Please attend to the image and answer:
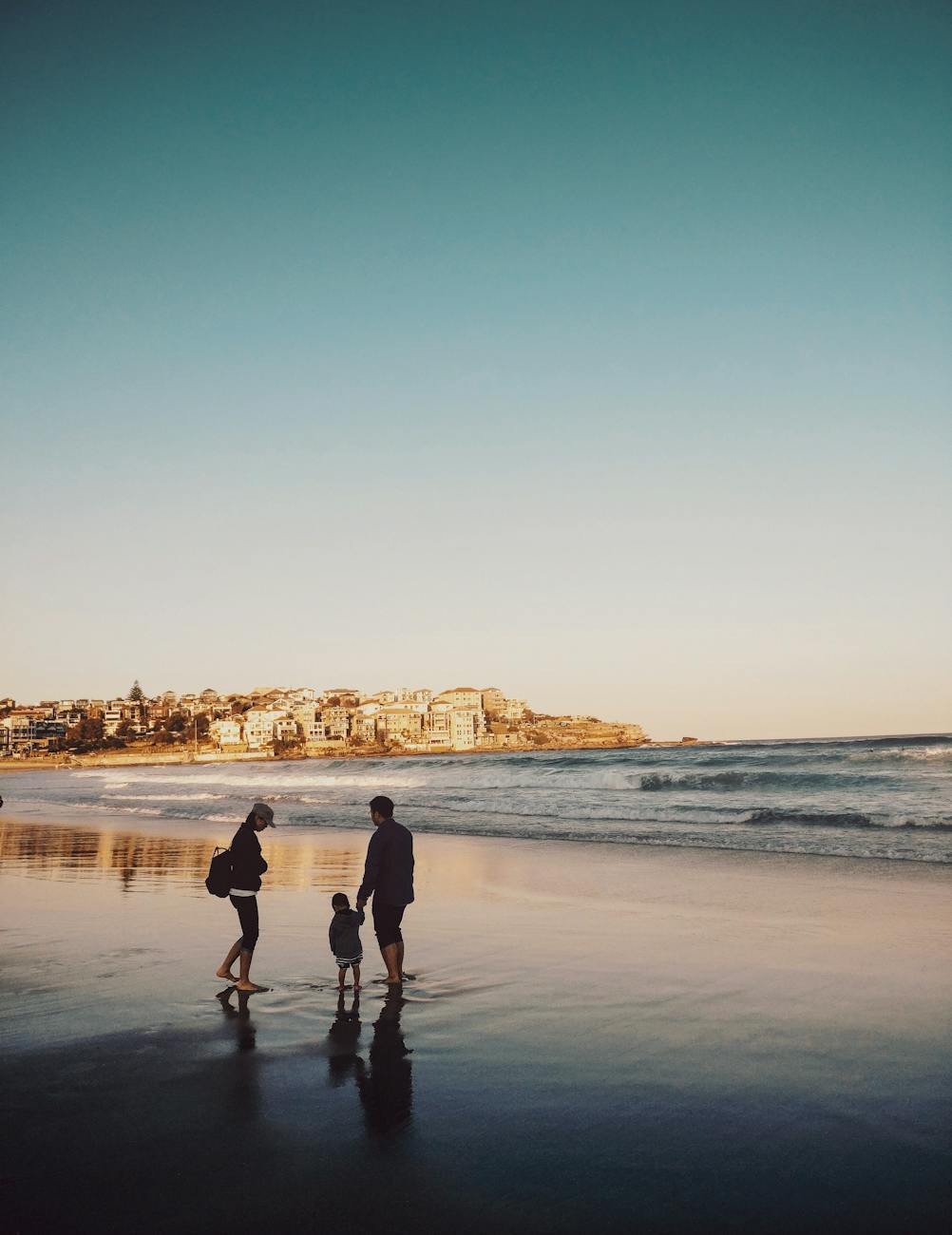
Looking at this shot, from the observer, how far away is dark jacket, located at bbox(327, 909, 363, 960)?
7.95m

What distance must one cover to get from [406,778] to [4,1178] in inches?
2093

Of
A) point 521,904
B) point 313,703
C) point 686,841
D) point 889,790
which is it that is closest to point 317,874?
point 521,904

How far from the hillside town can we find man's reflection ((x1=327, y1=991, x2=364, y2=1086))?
5788 inches

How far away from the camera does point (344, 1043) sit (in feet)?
22.0

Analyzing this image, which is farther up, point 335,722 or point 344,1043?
point 335,722

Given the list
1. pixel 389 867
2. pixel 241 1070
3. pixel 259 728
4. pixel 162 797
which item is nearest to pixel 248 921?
pixel 389 867

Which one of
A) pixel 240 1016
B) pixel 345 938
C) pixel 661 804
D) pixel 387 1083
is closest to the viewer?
pixel 387 1083

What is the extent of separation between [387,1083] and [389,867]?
2.46 m

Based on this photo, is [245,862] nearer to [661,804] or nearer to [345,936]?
[345,936]

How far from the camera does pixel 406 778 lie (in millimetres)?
57094

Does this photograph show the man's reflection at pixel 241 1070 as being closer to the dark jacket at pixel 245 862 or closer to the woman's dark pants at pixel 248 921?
the woman's dark pants at pixel 248 921

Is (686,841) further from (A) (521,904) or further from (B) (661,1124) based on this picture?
(B) (661,1124)

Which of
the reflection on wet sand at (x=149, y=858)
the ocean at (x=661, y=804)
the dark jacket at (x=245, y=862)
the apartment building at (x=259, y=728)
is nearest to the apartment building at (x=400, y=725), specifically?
the apartment building at (x=259, y=728)

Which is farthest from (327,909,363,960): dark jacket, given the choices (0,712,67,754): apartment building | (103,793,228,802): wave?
(0,712,67,754): apartment building
